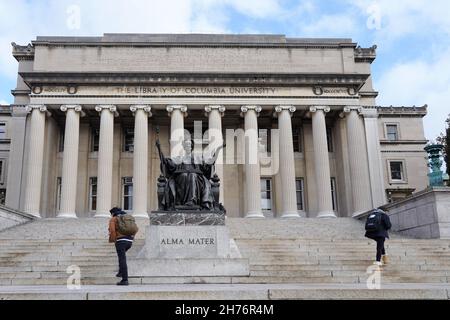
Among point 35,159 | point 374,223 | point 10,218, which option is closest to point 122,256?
point 374,223

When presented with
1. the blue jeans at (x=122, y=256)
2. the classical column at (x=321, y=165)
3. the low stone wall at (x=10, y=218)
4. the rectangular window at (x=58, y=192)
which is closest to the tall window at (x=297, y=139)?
the classical column at (x=321, y=165)

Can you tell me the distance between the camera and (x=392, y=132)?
43812 millimetres

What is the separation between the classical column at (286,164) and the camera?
1287 inches

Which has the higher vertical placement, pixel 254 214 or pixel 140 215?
pixel 140 215

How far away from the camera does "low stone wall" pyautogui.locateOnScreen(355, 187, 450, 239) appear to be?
66.7ft

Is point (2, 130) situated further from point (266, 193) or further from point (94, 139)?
point (266, 193)

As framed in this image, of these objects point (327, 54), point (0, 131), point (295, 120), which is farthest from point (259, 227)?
point (0, 131)

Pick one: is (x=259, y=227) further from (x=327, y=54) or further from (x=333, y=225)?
(x=327, y=54)

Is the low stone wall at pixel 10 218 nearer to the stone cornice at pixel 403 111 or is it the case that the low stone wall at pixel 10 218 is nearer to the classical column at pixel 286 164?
the classical column at pixel 286 164

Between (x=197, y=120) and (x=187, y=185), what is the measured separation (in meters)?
24.1

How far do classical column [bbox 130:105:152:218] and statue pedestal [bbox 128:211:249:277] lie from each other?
63.6ft

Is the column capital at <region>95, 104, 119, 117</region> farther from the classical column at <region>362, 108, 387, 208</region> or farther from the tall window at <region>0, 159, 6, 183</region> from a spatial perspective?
the classical column at <region>362, 108, 387, 208</region>

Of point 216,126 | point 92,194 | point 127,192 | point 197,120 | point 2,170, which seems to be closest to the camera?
point 216,126

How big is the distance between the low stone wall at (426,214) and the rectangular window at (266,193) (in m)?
13.5
